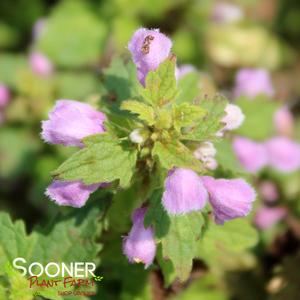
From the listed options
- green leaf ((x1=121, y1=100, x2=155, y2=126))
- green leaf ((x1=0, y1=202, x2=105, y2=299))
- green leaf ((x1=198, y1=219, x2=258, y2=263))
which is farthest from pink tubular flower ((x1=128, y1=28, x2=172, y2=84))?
green leaf ((x1=198, y1=219, x2=258, y2=263))

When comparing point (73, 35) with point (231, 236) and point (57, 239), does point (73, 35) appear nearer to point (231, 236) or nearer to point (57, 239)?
point (57, 239)

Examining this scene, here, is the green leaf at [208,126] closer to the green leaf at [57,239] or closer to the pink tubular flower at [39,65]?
the green leaf at [57,239]

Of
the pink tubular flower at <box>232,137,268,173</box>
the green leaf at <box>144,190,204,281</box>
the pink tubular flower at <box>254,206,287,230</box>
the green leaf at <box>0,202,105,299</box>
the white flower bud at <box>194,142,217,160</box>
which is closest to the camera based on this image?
the green leaf at <box>144,190,204,281</box>

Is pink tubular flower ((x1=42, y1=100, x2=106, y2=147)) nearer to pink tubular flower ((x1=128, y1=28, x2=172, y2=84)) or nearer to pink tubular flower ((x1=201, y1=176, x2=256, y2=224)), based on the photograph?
pink tubular flower ((x1=128, y1=28, x2=172, y2=84))

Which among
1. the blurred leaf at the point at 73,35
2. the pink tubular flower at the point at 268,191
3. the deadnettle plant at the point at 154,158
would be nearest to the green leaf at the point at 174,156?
the deadnettle plant at the point at 154,158

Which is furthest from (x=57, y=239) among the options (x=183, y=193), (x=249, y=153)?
(x=249, y=153)

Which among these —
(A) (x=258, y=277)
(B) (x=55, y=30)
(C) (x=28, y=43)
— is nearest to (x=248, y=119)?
(A) (x=258, y=277)

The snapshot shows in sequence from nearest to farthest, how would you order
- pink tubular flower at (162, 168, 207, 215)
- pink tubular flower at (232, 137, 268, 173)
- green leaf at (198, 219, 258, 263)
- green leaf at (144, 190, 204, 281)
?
1. pink tubular flower at (162, 168, 207, 215)
2. green leaf at (144, 190, 204, 281)
3. green leaf at (198, 219, 258, 263)
4. pink tubular flower at (232, 137, 268, 173)
